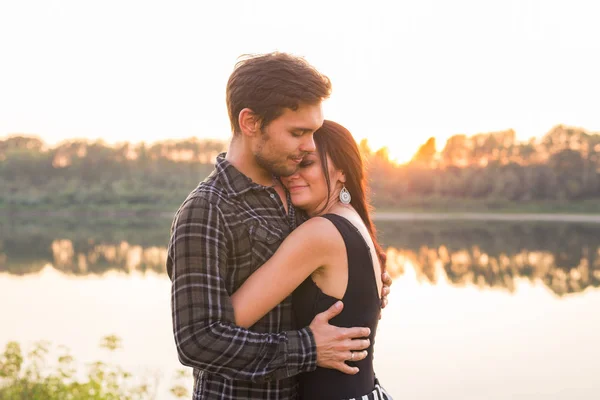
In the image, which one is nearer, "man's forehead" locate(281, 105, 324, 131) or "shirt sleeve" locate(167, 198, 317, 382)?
"shirt sleeve" locate(167, 198, 317, 382)

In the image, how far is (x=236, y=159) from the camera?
6.43ft

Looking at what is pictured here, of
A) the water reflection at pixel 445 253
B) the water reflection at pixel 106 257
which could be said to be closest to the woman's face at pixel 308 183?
the water reflection at pixel 445 253

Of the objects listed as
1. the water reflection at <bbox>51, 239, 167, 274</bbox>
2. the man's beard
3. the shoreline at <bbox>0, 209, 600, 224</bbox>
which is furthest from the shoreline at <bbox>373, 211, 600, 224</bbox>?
the man's beard

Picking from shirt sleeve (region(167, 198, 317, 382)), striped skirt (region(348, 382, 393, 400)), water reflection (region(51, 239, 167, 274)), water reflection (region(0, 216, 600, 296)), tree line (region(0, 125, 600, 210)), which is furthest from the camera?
tree line (region(0, 125, 600, 210))

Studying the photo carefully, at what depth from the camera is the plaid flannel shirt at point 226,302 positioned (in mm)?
1714

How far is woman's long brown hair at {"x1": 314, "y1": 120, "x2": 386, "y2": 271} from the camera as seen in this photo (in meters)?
2.08

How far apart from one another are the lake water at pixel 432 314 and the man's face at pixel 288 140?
5.06m

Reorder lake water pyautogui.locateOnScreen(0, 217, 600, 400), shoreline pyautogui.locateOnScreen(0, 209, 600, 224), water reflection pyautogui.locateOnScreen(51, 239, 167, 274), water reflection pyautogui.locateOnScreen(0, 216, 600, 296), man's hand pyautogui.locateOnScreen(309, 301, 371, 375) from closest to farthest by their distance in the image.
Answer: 1. man's hand pyautogui.locateOnScreen(309, 301, 371, 375)
2. lake water pyautogui.locateOnScreen(0, 217, 600, 400)
3. water reflection pyautogui.locateOnScreen(0, 216, 600, 296)
4. water reflection pyautogui.locateOnScreen(51, 239, 167, 274)
5. shoreline pyautogui.locateOnScreen(0, 209, 600, 224)

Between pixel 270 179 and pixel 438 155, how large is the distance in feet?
138

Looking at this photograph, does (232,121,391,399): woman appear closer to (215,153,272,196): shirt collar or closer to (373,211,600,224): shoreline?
(215,153,272,196): shirt collar

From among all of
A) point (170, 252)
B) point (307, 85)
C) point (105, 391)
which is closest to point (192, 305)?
point (170, 252)

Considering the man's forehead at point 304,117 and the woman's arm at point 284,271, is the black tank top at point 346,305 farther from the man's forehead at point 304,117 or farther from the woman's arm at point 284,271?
the man's forehead at point 304,117

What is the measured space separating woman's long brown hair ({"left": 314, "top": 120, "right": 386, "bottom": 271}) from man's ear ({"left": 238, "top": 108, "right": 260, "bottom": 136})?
25 cm

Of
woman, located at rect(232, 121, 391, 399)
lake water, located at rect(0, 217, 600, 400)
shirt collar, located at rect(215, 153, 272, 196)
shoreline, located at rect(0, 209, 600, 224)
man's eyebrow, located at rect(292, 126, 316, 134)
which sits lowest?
shoreline, located at rect(0, 209, 600, 224)
